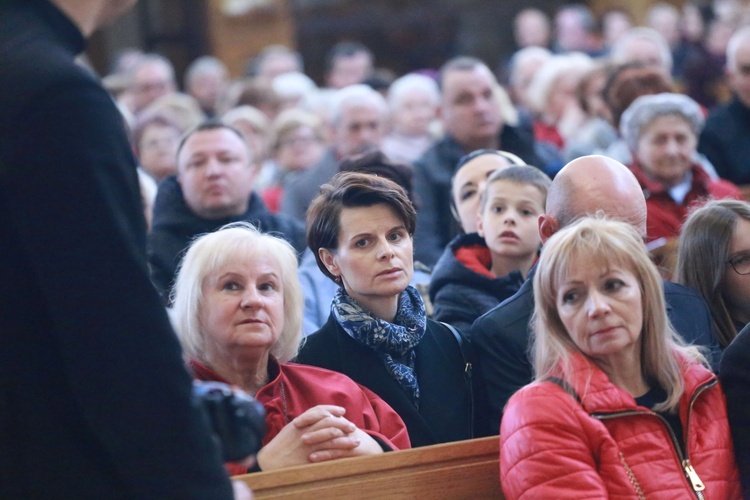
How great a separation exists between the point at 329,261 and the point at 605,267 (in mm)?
936

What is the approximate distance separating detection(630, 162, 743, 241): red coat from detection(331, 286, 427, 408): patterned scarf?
1.65 meters

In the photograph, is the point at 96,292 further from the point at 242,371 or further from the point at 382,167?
the point at 382,167

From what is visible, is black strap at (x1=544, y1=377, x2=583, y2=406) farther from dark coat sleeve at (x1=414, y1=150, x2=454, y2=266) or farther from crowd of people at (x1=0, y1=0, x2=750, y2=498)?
dark coat sleeve at (x1=414, y1=150, x2=454, y2=266)

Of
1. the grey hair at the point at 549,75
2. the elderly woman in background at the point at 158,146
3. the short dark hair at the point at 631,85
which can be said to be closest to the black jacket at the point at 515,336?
the short dark hair at the point at 631,85

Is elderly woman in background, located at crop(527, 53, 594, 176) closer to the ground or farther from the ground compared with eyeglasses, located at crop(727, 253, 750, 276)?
farther from the ground

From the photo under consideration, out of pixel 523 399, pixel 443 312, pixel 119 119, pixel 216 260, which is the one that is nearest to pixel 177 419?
pixel 119 119

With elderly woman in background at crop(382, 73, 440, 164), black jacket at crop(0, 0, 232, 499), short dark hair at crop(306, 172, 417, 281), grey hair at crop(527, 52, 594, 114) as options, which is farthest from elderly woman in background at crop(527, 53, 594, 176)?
black jacket at crop(0, 0, 232, 499)

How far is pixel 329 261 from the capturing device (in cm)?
319

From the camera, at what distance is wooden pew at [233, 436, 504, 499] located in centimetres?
238

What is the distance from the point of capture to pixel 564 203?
3.13m

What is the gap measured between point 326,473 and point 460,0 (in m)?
10.7

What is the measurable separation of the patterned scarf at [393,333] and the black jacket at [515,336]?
19 centimetres

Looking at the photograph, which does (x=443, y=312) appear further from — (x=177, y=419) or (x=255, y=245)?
(x=177, y=419)

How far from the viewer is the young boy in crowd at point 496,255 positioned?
3.53 meters
